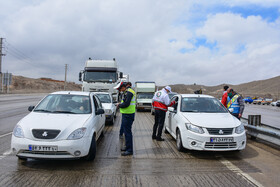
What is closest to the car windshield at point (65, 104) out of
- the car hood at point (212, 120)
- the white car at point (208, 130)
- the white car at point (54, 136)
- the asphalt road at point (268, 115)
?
the white car at point (54, 136)

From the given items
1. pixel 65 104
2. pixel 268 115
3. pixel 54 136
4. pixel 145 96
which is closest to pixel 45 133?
pixel 54 136

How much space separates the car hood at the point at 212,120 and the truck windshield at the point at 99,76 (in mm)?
11365

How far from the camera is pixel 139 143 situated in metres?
7.12

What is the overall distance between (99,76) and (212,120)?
40.9 feet

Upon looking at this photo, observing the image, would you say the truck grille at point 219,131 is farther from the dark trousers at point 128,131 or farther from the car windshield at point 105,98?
the car windshield at point 105,98

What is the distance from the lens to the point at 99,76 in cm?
1723

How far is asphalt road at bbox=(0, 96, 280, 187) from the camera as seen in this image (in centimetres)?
407

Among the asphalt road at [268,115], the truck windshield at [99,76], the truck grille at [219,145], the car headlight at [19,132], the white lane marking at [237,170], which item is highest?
the truck windshield at [99,76]

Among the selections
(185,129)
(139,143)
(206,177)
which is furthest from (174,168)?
(139,143)

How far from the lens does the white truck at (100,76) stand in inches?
655

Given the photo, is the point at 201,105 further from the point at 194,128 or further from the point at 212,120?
the point at 194,128

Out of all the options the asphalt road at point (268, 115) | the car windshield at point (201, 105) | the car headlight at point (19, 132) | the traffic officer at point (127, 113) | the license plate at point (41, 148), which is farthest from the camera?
the asphalt road at point (268, 115)

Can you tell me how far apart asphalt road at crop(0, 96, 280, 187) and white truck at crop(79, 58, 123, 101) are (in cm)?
1040

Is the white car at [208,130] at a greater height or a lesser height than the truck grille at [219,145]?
greater
